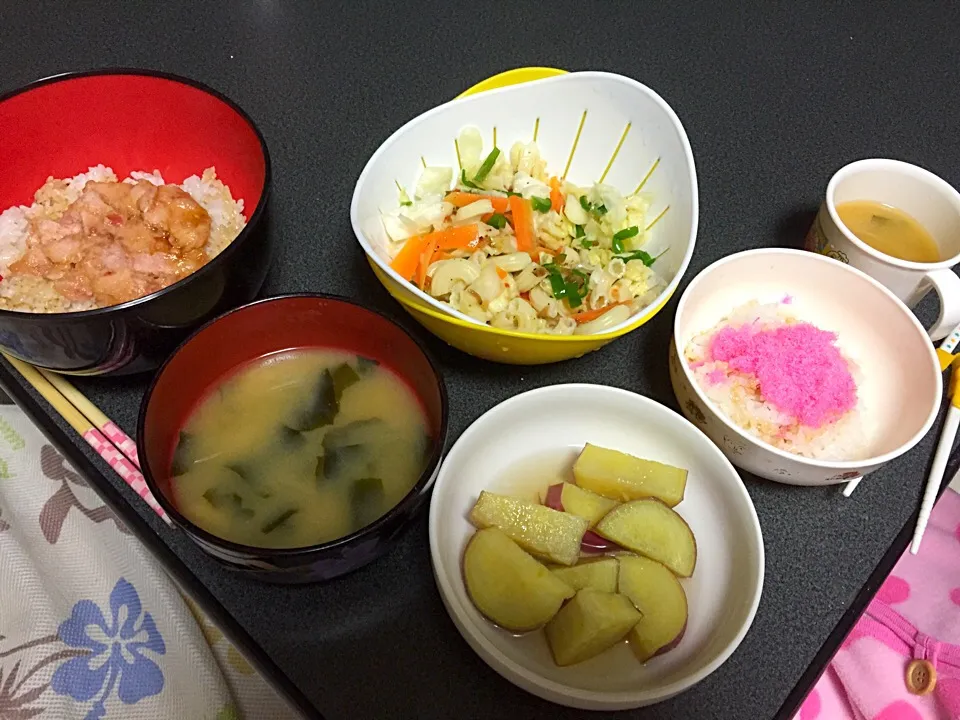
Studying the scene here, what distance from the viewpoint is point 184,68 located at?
58.1 inches

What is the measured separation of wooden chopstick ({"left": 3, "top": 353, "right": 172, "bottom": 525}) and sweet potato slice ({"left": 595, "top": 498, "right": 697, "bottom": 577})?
55 centimetres

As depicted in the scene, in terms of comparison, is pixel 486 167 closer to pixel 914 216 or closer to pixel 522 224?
pixel 522 224

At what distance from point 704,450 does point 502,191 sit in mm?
510

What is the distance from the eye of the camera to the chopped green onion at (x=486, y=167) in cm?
114

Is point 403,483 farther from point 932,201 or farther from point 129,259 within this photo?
point 932,201

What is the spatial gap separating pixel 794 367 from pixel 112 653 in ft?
3.50

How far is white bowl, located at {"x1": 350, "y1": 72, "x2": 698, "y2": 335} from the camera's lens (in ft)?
3.43

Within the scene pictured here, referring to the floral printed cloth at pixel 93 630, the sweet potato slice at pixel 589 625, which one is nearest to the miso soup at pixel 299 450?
the sweet potato slice at pixel 589 625

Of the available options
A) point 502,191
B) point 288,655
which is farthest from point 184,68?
point 288,655

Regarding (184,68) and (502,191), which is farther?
(184,68)

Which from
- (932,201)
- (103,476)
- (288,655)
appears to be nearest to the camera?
(288,655)

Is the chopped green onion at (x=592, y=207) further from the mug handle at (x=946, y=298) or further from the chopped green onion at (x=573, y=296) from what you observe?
the mug handle at (x=946, y=298)

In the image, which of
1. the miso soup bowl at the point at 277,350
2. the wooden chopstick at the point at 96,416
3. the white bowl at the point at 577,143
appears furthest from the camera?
the white bowl at the point at 577,143

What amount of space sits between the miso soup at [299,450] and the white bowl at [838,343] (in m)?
0.39
